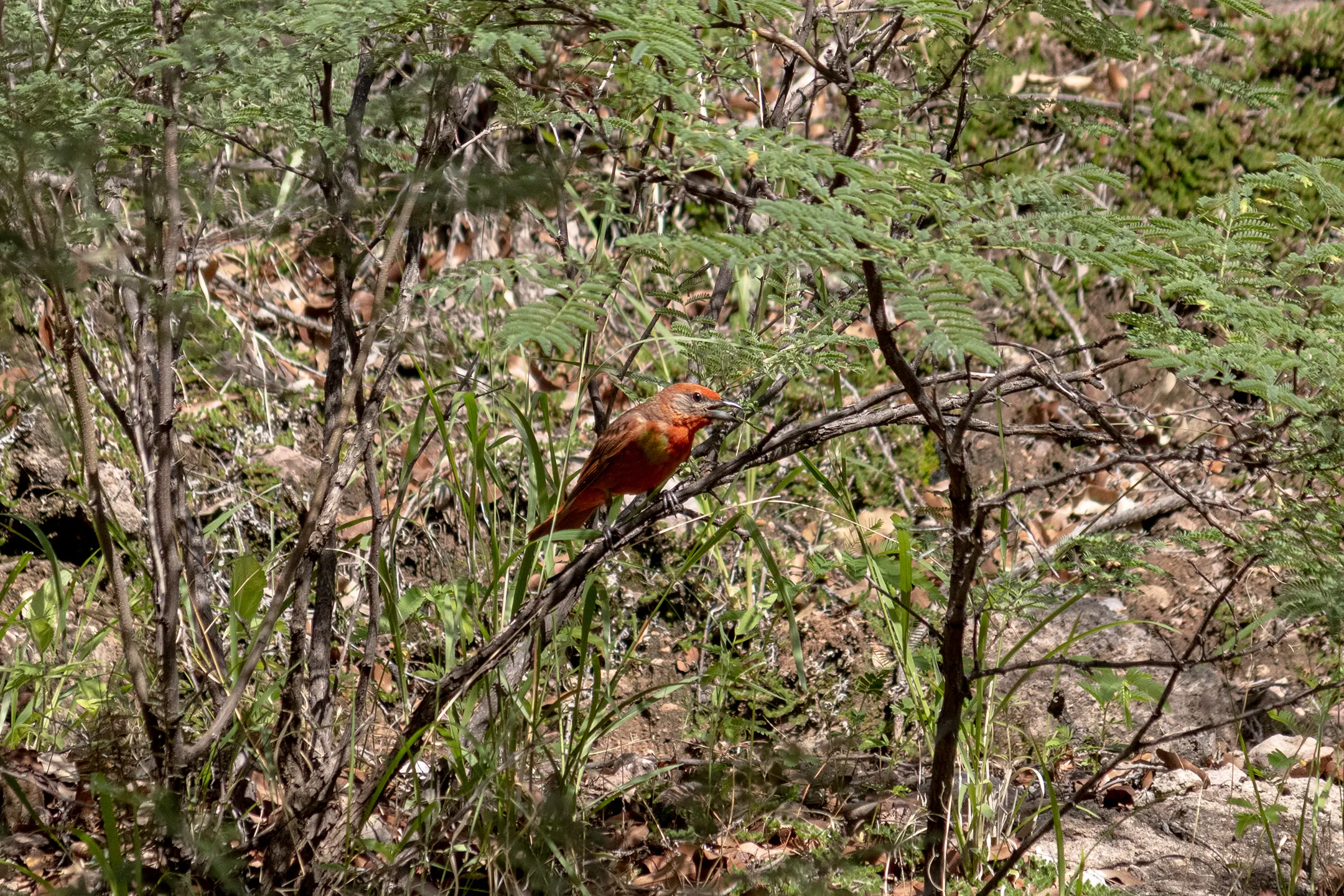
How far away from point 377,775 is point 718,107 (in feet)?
5.74

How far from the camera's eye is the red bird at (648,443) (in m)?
3.52

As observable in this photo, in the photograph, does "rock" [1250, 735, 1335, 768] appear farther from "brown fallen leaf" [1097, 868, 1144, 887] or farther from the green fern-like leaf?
the green fern-like leaf

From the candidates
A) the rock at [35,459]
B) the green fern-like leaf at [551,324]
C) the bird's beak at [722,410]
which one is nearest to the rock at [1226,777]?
the bird's beak at [722,410]

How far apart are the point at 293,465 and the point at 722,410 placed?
5.64ft

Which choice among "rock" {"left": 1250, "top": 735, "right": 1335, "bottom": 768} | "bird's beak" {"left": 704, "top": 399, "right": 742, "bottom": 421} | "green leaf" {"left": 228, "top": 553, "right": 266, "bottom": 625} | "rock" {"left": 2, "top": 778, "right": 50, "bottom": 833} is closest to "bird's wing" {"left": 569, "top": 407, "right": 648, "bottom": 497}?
"bird's beak" {"left": 704, "top": 399, "right": 742, "bottom": 421}

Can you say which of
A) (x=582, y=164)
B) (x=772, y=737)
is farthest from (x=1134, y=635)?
(x=582, y=164)

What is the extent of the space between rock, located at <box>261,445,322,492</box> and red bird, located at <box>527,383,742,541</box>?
105 cm

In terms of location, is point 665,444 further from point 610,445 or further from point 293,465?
point 293,465

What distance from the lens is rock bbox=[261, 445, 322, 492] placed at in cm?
418

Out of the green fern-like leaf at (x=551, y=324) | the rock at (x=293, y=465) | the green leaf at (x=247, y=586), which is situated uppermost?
the green fern-like leaf at (x=551, y=324)

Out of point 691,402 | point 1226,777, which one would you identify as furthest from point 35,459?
point 1226,777

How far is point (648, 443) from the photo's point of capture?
11.6 ft

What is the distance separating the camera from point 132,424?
8.44ft

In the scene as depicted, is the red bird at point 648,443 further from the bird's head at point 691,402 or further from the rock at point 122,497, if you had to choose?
the rock at point 122,497
